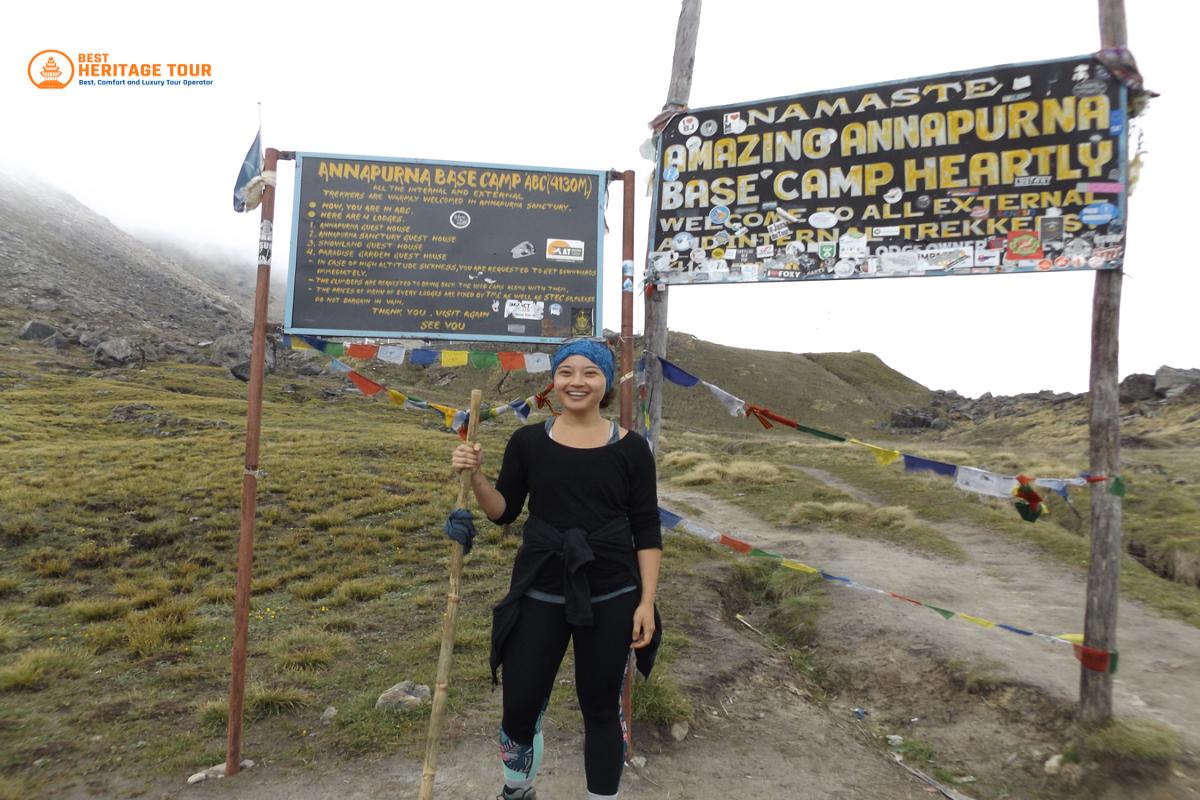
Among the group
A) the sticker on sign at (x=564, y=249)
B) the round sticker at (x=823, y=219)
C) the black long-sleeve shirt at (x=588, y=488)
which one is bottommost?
the black long-sleeve shirt at (x=588, y=488)

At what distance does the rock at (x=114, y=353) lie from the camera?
2117 inches

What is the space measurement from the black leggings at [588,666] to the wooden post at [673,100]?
2.37 m

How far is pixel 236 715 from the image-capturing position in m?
4.29

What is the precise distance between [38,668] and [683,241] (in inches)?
261

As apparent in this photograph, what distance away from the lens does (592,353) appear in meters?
3.34

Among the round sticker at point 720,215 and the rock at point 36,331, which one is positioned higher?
the rock at point 36,331

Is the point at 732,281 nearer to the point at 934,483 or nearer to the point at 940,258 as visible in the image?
the point at 940,258

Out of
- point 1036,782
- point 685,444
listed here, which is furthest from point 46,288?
point 1036,782

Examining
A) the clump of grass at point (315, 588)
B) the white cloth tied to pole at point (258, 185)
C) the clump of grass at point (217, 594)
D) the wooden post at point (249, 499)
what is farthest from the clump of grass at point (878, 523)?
the white cloth tied to pole at point (258, 185)

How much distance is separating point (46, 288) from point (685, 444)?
8026cm

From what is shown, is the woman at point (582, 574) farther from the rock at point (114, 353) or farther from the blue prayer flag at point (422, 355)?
the rock at point (114, 353)

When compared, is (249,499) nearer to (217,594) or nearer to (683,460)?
(217,594)

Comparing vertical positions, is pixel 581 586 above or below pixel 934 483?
above

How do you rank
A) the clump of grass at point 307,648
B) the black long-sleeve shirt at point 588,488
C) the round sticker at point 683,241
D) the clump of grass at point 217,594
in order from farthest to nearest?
1. the clump of grass at point 217,594
2. the clump of grass at point 307,648
3. the round sticker at point 683,241
4. the black long-sleeve shirt at point 588,488
